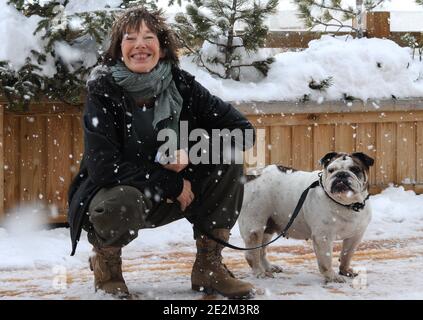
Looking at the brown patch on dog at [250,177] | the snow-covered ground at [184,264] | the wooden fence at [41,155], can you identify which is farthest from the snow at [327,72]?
the brown patch on dog at [250,177]

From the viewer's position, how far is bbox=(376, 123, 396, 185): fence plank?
26.4 feet

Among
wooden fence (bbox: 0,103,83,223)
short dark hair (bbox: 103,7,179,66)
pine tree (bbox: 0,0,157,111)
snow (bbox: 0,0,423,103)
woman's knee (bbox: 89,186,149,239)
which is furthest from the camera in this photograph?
snow (bbox: 0,0,423,103)

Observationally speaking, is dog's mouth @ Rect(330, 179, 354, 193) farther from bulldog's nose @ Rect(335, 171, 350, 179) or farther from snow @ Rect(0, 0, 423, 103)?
snow @ Rect(0, 0, 423, 103)

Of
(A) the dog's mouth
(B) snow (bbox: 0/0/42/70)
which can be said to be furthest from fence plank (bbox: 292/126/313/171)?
(A) the dog's mouth

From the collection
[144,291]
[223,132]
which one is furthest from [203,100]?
[144,291]

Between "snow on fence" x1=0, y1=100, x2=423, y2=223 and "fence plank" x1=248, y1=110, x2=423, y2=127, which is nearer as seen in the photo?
"snow on fence" x1=0, y1=100, x2=423, y2=223

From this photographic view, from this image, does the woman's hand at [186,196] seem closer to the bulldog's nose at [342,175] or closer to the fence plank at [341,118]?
the bulldog's nose at [342,175]

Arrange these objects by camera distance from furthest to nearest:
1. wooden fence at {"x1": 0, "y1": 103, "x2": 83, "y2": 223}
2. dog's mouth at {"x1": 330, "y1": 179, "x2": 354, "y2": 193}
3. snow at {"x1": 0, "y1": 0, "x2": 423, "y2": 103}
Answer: snow at {"x1": 0, "y1": 0, "x2": 423, "y2": 103} < wooden fence at {"x1": 0, "y1": 103, "x2": 83, "y2": 223} < dog's mouth at {"x1": 330, "y1": 179, "x2": 354, "y2": 193}

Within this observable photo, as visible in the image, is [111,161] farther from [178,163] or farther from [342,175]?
[342,175]

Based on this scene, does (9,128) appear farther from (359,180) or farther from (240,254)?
(359,180)

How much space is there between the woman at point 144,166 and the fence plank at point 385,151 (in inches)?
169

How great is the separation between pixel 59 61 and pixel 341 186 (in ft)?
11.2

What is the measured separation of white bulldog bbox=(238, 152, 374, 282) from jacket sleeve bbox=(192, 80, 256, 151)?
53cm

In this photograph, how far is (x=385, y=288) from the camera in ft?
13.4
